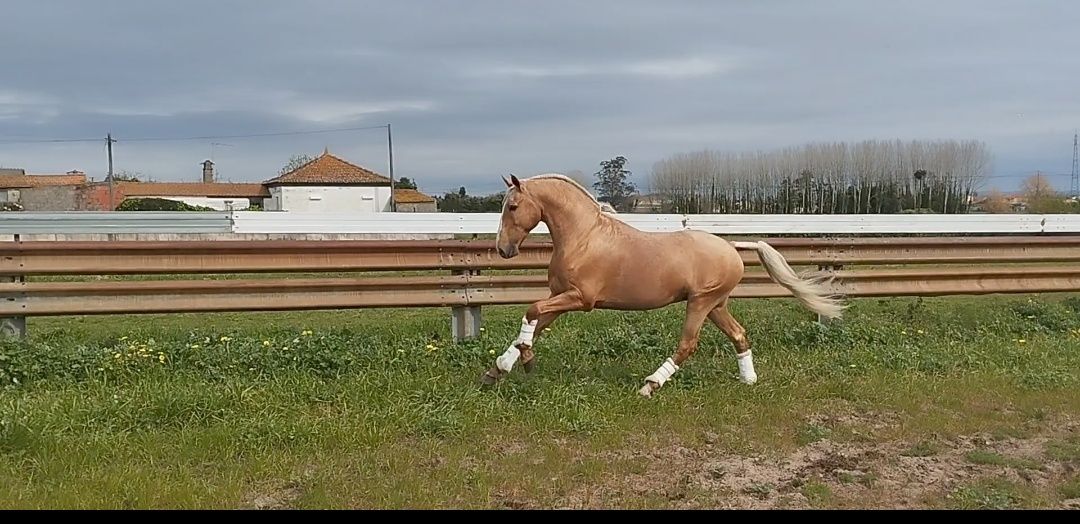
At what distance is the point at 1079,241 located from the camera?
8.85 m

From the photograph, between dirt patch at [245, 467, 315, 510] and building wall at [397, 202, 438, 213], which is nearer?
dirt patch at [245, 467, 315, 510]

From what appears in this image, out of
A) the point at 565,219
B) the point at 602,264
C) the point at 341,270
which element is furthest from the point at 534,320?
the point at 341,270

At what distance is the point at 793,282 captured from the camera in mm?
6254

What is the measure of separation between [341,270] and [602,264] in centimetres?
262

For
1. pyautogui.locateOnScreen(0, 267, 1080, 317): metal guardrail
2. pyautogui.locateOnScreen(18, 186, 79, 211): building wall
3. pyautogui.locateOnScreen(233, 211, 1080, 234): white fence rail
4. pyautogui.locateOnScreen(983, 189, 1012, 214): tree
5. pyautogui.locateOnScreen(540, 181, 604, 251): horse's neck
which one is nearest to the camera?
pyautogui.locateOnScreen(540, 181, 604, 251): horse's neck

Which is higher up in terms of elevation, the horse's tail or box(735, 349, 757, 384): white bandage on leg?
the horse's tail

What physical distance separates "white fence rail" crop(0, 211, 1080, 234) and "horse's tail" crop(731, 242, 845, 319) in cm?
694

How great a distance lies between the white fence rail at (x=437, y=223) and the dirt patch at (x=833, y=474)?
8744 millimetres

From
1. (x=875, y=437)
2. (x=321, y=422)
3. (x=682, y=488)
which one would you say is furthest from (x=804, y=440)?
(x=321, y=422)

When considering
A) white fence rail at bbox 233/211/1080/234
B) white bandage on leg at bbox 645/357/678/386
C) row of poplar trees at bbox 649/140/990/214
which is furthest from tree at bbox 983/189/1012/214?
white bandage on leg at bbox 645/357/678/386

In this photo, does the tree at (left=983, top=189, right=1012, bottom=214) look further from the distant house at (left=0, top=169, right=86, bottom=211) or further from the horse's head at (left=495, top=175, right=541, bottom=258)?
the distant house at (left=0, top=169, right=86, bottom=211)

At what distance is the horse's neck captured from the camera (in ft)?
18.2

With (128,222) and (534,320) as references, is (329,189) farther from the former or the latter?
(534,320)
